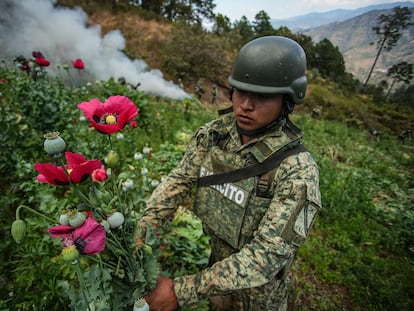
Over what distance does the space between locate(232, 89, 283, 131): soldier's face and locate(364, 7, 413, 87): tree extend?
124 ft

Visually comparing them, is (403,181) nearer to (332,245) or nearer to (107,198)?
(332,245)

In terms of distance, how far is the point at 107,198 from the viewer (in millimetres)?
801

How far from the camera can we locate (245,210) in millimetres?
1491

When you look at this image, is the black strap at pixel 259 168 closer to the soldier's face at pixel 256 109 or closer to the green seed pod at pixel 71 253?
the soldier's face at pixel 256 109

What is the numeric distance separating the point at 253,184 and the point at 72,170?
996mm

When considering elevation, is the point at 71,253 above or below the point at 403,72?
below

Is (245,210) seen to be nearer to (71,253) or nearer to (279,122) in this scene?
(279,122)

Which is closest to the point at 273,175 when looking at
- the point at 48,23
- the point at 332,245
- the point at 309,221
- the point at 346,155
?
the point at 309,221

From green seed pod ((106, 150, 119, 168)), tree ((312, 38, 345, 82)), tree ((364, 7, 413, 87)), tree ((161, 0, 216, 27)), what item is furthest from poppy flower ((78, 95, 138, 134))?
tree ((312, 38, 345, 82))

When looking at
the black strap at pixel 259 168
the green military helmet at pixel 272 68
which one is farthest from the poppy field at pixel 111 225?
the green military helmet at pixel 272 68

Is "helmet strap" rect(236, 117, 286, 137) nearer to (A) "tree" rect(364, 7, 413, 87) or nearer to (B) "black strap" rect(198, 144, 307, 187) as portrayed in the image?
(B) "black strap" rect(198, 144, 307, 187)

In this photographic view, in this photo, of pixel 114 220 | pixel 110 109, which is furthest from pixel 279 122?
pixel 114 220

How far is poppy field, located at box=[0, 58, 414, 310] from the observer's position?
80 cm

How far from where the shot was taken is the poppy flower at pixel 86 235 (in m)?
0.66
